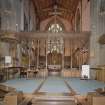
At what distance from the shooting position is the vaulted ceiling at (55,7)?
32.4 metres

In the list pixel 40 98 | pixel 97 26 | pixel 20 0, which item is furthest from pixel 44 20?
pixel 40 98

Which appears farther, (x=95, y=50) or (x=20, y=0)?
(x=20, y=0)

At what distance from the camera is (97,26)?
20.4m

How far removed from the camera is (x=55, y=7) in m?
33.4

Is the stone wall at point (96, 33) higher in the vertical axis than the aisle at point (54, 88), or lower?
higher

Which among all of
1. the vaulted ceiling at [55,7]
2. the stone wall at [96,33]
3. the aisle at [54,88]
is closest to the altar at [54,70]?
the stone wall at [96,33]

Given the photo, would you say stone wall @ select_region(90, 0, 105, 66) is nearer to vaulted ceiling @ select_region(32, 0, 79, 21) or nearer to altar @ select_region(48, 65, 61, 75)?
altar @ select_region(48, 65, 61, 75)

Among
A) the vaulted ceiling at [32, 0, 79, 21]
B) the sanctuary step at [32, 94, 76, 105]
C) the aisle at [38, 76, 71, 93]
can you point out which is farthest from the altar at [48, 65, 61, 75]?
the sanctuary step at [32, 94, 76, 105]

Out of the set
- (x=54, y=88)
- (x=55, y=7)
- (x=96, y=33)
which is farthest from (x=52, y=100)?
(x=55, y=7)

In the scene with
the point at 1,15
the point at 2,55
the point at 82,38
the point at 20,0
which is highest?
the point at 20,0

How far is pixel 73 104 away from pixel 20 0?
55.0 feet

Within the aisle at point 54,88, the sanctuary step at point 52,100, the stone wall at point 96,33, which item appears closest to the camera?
the sanctuary step at point 52,100

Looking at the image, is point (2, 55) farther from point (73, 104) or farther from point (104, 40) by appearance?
point (73, 104)

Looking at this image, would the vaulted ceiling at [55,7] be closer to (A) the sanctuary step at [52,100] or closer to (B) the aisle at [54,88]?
(B) the aisle at [54,88]
